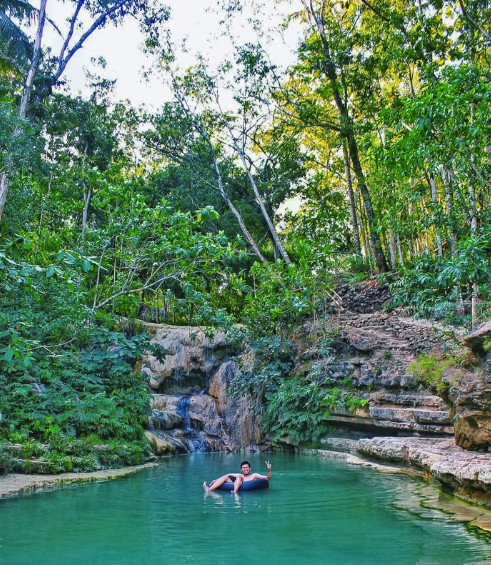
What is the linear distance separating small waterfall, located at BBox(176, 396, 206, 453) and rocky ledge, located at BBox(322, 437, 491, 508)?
5032 mm

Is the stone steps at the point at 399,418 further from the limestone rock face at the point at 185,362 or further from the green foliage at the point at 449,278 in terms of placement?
the limestone rock face at the point at 185,362

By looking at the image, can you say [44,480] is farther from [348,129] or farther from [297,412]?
[348,129]

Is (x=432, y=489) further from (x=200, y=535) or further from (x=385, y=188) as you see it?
(x=385, y=188)

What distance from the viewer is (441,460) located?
28.0ft

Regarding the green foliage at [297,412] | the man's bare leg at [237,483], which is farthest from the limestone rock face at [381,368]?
the man's bare leg at [237,483]

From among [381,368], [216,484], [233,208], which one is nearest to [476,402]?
[216,484]

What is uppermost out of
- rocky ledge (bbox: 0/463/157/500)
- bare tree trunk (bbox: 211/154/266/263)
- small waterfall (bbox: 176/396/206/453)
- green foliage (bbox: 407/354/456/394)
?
bare tree trunk (bbox: 211/154/266/263)

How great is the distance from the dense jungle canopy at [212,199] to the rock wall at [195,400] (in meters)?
1.43

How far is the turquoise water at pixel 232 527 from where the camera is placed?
5.61 metres

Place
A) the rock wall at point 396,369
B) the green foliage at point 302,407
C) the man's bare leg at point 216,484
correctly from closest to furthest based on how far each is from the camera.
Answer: the rock wall at point 396,369 → the man's bare leg at point 216,484 → the green foliage at point 302,407

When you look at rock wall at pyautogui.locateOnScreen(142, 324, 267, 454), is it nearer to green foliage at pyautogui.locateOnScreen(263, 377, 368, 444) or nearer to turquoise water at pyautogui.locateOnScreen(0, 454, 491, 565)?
green foliage at pyautogui.locateOnScreen(263, 377, 368, 444)

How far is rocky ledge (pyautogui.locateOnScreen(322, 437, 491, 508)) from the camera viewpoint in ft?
23.8

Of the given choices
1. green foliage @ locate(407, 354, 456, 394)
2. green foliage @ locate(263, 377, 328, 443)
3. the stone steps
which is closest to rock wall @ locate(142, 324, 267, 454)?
green foliage @ locate(263, 377, 328, 443)

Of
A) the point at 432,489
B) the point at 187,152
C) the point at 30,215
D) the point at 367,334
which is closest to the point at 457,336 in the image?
the point at 367,334
